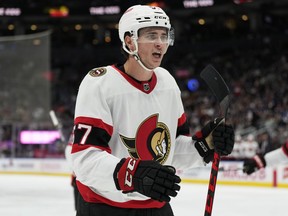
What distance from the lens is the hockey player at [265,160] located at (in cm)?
371

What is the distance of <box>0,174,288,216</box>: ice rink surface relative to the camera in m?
6.57

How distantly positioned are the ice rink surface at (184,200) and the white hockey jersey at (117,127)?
4.28 m

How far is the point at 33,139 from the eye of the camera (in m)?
12.6

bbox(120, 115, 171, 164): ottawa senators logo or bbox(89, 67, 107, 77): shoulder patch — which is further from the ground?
bbox(89, 67, 107, 77): shoulder patch

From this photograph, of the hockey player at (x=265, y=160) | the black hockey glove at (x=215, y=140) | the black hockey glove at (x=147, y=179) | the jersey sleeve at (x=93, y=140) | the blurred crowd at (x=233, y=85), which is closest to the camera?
the black hockey glove at (x=147, y=179)

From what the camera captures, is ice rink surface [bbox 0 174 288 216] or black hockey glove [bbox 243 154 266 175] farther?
ice rink surface [bbox 0 174 288 216]

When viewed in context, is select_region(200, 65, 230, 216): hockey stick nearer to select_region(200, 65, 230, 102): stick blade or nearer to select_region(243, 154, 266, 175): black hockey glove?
select_region(200, 65, 230, 102): stick blade

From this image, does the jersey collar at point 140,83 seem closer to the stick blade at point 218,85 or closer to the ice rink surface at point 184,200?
the stick blade at point 218,85

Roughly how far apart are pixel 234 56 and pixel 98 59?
6651 millimetres

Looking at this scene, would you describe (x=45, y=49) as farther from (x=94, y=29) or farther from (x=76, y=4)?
(x=94, y=29)

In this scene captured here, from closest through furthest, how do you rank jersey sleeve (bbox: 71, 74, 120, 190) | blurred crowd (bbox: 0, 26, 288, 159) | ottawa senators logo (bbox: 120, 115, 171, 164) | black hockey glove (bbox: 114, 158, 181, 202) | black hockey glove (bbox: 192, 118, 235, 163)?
black hockey glove (bbox: 114, 158, 181, 202) → jersey sleeve (bbox: 71, 74, 120, 190) → ottawa senators logo (bbox: 120, 115, 171, 164) → black hockey glove (bbox: 192, 118, 235, 163) → blurred crowd (bbox: 0, 26, 288, 159)

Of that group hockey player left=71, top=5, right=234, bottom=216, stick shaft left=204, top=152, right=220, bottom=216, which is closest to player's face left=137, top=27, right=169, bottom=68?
hockey player left=71, top=5, right=234, bottom=216

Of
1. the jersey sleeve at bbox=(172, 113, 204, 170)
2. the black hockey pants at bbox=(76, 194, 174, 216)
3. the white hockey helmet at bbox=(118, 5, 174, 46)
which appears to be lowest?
the black hockey pants at bbox=(76, 194, 174, 216)

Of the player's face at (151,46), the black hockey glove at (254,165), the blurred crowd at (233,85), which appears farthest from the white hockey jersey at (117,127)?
the blurred crowd at (233,85)
